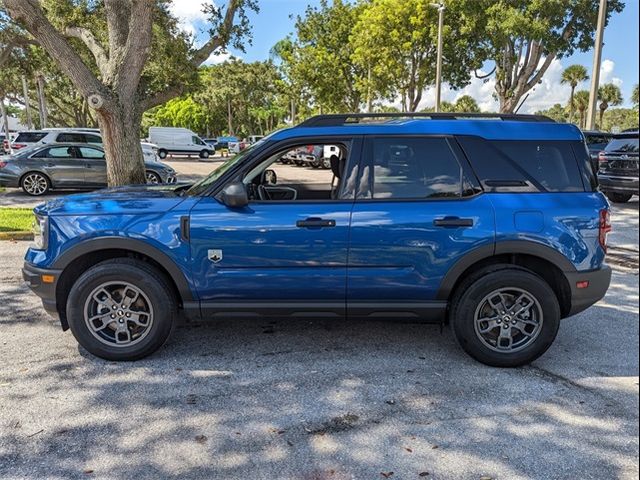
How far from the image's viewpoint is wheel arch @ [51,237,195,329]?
3830 mm

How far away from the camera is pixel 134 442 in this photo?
9.80ft

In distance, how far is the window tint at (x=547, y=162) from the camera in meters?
3.90

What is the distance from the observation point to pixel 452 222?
380 cm

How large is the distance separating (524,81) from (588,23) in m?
3.04

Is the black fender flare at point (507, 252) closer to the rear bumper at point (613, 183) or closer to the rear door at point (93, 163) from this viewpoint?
the rear bumper at point (613, 183)

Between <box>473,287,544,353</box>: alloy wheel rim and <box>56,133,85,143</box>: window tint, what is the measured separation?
16023 mm

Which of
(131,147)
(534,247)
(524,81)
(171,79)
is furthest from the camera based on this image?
(524,81)

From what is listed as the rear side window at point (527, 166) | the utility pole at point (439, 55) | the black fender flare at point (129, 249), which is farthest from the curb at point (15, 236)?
the utility pole at point (439, 55)

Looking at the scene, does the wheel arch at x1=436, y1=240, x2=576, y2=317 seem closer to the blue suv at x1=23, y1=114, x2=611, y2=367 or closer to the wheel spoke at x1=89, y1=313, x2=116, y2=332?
the blue suv at x1=23, y1=114, x2=611, y2=367

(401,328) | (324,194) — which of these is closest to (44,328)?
(324,194)

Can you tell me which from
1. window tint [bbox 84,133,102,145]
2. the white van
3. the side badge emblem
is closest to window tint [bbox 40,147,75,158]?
window tint [bbox 84,133,102,145]

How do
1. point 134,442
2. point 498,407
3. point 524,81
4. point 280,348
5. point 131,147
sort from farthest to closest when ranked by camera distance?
point 524,81 < point 131,147 < point 280,348 < point 498,407 < point 134,442

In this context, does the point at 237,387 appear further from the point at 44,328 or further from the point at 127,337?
the point at 44,328

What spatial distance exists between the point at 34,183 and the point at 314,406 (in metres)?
13.0
